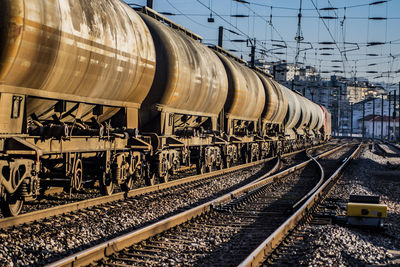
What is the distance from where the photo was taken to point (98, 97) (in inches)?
391

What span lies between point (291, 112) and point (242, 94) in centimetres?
1301

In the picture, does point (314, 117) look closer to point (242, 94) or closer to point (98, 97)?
point (242, 94)

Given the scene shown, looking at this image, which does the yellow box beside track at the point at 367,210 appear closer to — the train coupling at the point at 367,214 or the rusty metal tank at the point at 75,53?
the train coupling at the point at 367,214

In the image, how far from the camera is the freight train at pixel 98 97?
7531mm

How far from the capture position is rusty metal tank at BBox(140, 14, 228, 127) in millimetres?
12898

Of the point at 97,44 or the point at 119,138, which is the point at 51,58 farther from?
the point at 119,138

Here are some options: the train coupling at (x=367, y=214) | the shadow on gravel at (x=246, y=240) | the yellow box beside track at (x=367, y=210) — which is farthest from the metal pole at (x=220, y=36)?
the yellow box beside track at (x=367, y=210)

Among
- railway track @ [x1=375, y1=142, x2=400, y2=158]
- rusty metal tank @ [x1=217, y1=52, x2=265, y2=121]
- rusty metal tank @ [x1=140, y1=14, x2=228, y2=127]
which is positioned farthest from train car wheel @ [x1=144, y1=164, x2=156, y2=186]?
railway track @ [x1=375, y1=142, x2=400, y2=158]

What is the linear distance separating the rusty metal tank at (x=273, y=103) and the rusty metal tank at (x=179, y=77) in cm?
891

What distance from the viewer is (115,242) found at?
639 cm

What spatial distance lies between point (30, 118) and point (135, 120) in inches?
141

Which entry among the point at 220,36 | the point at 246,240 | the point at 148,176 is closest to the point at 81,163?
the point at 148,176

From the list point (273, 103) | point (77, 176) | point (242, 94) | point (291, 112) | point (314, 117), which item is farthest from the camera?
point (314, 117)

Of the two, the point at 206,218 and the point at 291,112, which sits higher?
the point at 291,112
